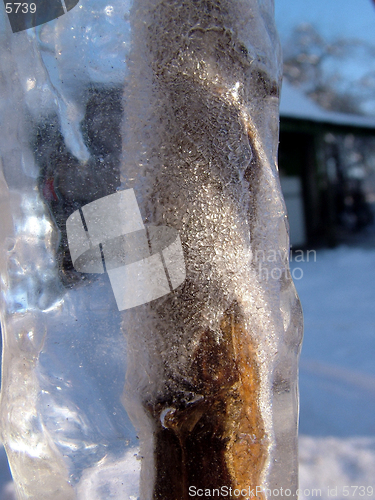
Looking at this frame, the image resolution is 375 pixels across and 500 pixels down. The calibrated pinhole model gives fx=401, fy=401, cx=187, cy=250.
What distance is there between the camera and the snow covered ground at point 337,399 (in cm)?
154

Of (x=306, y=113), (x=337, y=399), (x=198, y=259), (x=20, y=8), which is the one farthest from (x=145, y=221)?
(x=306, y=113)

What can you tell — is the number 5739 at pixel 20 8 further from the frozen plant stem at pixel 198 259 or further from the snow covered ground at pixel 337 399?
the snow covered ground at pixel 337 399

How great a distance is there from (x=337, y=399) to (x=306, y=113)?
633cm

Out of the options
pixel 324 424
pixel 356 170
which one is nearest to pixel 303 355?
pixel 324 424

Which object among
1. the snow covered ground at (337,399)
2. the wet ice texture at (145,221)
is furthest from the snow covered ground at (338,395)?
the wet ice texture at (145,221)

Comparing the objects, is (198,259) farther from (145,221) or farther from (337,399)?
(337,399)

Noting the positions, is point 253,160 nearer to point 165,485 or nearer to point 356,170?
point 165,485

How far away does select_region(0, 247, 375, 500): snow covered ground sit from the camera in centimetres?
154

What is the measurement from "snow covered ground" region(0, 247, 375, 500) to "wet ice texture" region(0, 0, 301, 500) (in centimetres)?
78

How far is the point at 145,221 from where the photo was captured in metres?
0.88

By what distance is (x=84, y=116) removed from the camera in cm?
89

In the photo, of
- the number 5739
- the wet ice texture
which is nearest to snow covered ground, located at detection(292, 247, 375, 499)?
the wet ice texture

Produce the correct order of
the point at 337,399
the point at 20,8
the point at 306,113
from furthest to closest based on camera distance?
the point at 306,113 → the point at 337,399 → the point at 20,8

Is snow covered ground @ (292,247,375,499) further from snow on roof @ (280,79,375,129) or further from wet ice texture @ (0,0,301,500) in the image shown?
snow on roof @ (280,79,375,129)
